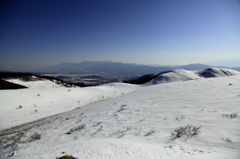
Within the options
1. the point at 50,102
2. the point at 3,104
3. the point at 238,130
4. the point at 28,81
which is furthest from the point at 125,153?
the point at 28,81

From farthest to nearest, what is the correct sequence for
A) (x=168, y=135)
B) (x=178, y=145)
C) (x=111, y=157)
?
(x=168, y=135) → (x=178, y=145) → (x=111, y=157)

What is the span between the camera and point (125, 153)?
2.48m

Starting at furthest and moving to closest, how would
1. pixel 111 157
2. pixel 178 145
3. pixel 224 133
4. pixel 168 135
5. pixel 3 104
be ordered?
pixel 3 104
pixel 168 135
pixel 224 133
pixel 178 145
pixel 111 157

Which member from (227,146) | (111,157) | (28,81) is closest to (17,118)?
(111,157)

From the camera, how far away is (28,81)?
33.8 meters

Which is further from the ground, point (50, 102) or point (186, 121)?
point (186, 121)

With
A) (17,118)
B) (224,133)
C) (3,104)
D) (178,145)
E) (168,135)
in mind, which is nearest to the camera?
(178,145)

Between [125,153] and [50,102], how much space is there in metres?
17.6

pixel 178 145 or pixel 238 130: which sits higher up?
pixel 238 130

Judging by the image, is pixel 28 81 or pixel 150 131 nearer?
pixel 150 131

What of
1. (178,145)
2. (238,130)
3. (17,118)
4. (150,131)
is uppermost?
(238,130)

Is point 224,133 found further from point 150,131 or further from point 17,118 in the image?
point 17,118

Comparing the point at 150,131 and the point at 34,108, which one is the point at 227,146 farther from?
the point at 34,108

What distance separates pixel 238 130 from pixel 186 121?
1.39 meters
